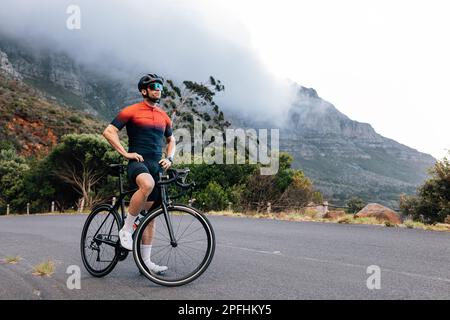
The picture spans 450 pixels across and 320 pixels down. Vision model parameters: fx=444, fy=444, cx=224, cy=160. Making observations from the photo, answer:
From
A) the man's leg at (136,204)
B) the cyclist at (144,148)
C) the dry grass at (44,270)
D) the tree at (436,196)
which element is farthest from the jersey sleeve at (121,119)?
the tree at (436,196)

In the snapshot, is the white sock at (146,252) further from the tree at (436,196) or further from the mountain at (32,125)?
the mountain at (32,125)

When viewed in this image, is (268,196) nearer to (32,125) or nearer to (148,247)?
(148,247)

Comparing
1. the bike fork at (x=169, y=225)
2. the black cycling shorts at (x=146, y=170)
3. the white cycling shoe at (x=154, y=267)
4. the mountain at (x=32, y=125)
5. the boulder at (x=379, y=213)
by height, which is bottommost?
the white cycling shoe at (x=154, y=267)

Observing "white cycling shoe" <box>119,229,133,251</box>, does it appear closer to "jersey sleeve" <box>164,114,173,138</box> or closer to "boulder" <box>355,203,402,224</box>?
"jersey sleeve" <box>164,114,173,138</box>

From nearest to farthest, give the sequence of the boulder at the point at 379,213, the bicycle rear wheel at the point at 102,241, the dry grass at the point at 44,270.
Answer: the bicycle rear wheel at the point at 102,241
the dry grass at the point at 44,270
the boulder at the point at 379,213

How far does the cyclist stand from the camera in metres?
4.32

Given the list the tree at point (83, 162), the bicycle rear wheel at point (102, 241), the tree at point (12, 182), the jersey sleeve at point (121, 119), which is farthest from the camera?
the tree at point (12, 182)

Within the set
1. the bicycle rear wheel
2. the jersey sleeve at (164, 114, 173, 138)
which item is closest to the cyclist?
the jersey sleeve at (164, 114, 173, 138)

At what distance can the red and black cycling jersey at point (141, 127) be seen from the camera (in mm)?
4488

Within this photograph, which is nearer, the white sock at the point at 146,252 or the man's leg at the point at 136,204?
the man's leg at the point at 136,204

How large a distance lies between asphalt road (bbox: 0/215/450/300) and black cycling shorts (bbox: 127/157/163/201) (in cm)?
87

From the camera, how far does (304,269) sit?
5.17 m

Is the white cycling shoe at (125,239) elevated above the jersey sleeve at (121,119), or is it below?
below
